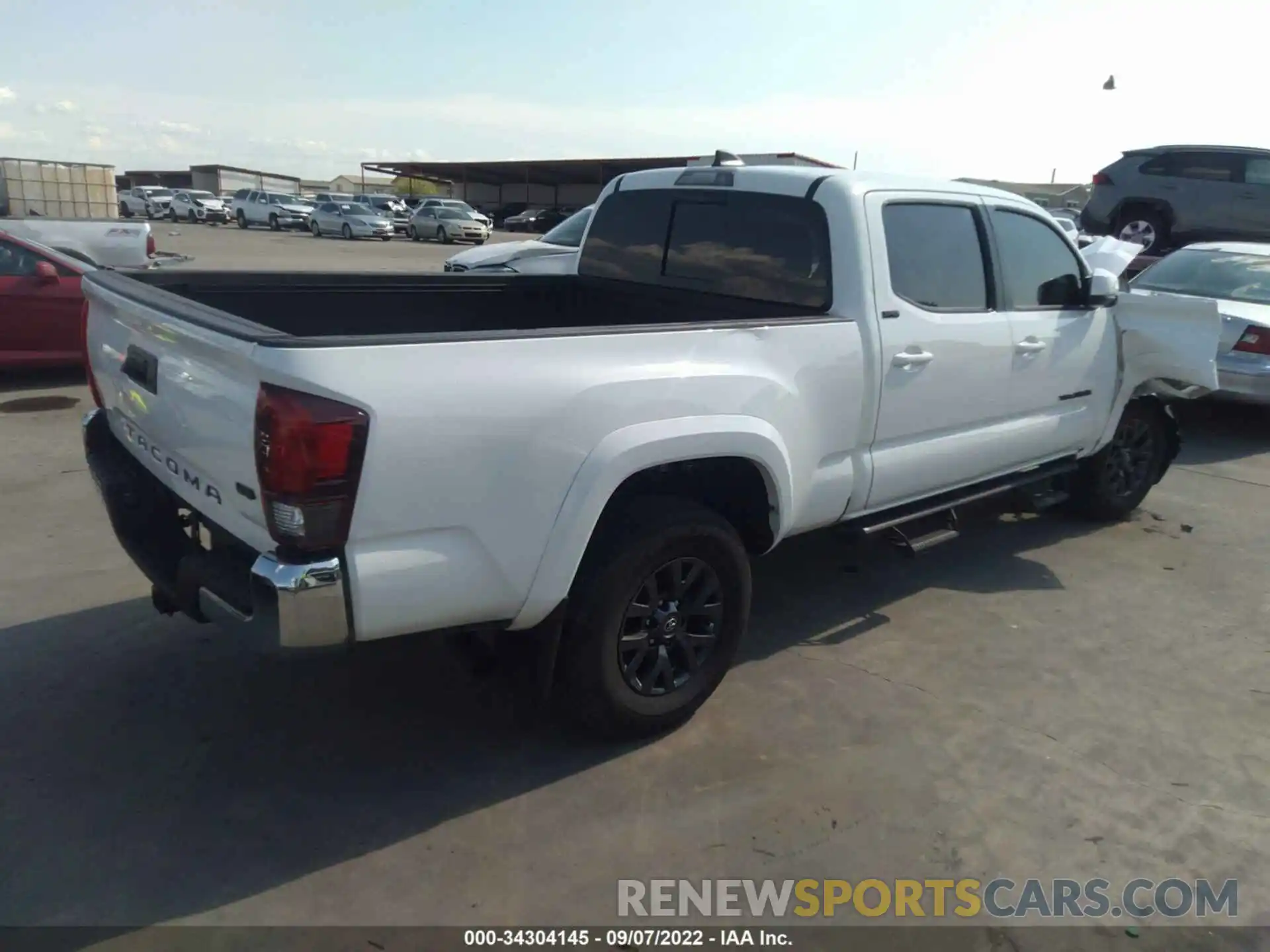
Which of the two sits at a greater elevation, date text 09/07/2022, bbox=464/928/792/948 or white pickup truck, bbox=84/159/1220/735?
white pickup truck, bbox=84/159/1220/735

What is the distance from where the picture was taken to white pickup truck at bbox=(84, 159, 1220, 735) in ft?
8.50

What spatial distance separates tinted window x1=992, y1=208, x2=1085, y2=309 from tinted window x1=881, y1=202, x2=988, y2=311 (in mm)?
239

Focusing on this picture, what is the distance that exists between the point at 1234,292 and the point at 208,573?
30.2 ft

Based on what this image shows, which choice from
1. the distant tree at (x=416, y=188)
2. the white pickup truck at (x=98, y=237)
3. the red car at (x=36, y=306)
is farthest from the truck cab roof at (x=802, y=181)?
the distant tree at (x=416, y=188)

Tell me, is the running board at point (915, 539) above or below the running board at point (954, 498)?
below

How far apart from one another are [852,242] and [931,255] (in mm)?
564

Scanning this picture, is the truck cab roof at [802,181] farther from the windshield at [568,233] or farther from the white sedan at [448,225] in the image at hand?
the white sedan at [448,225]

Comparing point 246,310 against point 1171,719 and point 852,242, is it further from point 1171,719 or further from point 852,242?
point 1171,719

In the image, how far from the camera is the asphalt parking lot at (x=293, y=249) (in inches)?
943

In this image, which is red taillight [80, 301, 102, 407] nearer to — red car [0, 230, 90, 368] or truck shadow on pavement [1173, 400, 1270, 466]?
red car [0, 230, 90, 368]

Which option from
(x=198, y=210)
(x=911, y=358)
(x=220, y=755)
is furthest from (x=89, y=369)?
(x=198, y=210)

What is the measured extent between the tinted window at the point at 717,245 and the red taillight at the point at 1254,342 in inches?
233

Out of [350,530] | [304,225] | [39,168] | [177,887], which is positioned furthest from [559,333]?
[304,225]

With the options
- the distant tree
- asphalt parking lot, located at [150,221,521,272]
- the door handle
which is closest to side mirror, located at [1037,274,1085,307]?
the door handle
